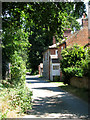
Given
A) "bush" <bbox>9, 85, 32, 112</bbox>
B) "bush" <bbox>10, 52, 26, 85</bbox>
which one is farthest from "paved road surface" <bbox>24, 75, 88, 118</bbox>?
"bush" <bbox>10, 52, 26, 85</bbox>

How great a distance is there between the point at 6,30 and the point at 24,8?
164 cm

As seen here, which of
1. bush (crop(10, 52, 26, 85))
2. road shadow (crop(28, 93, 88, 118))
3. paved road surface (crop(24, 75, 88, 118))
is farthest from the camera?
bush (crop(10, 52, 26, 85))

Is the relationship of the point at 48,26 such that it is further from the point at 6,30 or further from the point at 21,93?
the point at 21,93

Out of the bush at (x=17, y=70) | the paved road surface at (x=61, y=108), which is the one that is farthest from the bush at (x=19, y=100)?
the bush at (x=17, y=70)

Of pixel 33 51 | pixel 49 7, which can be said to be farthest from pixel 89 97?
pixel 33 51

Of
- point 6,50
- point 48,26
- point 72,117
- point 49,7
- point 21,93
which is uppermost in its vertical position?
point 49,7

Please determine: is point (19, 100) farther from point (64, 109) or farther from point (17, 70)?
point (17, 70)

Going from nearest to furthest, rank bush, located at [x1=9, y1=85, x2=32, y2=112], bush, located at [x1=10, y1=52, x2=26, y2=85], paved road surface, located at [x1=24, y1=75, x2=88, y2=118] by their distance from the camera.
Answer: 1. paved road surface, located at [x1=24, y1=75, x2=88, y2=118]
2. bush, located at [x1=9, y1=85, x2=32, y2=112]
3. bush, located at [x1=10, y1=52, x2=26, y2=85]

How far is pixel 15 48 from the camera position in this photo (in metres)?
9.86

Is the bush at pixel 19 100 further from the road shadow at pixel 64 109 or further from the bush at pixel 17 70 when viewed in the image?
the bush at pixel 17 70

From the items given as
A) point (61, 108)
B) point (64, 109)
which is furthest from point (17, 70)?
point (64, 109)

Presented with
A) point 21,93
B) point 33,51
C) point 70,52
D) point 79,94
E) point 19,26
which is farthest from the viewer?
point 33,51

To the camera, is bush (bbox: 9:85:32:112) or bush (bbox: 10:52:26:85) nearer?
bush (bbox: 9:85:32:112)

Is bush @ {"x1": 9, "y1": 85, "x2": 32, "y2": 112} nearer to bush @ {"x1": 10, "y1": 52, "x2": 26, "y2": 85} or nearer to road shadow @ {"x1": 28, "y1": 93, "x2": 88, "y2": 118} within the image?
road shadow @ {"x1": 28, "y1": 93, "x2": 88, "y2": 118}
